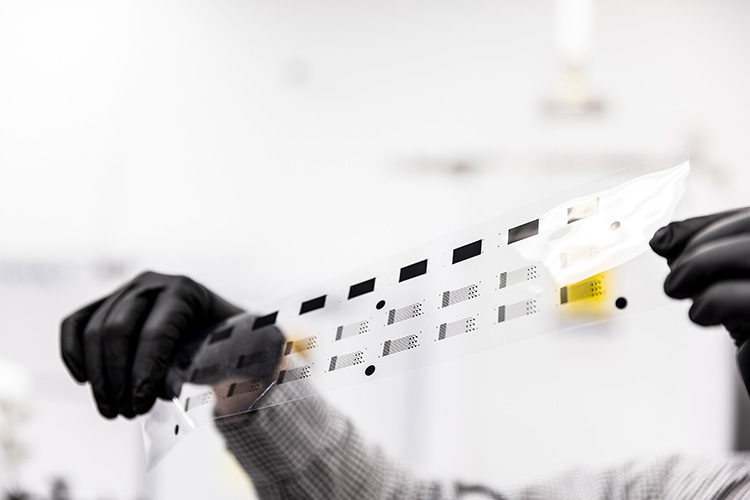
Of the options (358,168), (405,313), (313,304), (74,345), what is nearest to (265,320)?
(313,304)

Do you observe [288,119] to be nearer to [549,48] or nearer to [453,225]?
[453,225]

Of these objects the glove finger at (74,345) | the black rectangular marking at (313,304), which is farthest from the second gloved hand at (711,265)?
the glove finger at (74,345)

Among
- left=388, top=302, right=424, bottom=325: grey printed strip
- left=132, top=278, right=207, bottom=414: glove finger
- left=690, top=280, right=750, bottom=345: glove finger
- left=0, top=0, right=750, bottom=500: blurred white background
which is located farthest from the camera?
left=0, top=0, right=750, bottom=500: blurred white background

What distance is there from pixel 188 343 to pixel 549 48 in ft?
3.84

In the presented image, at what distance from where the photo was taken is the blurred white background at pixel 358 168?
4.77 feet

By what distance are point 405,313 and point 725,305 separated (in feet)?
0.89

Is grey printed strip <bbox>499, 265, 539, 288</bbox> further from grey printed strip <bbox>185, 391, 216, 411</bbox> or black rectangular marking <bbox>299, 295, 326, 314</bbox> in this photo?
grey printed strip <bbox>185, 391, 216, 411</bbox>

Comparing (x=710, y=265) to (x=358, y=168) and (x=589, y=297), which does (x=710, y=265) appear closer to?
(x=589, y=297)

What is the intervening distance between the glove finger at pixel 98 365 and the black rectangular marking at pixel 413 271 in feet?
1.23

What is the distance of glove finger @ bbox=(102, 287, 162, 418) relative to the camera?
0.76 metres

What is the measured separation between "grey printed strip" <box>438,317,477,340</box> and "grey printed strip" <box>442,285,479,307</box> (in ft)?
0.07

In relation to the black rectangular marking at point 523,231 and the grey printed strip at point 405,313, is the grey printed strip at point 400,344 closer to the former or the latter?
the grey printed strip at point 405,313

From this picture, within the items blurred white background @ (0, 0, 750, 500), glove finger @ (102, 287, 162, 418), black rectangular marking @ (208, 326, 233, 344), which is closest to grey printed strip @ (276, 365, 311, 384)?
black rectangular marking @ (208, 326, 233, 344)

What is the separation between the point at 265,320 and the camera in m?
0.72
